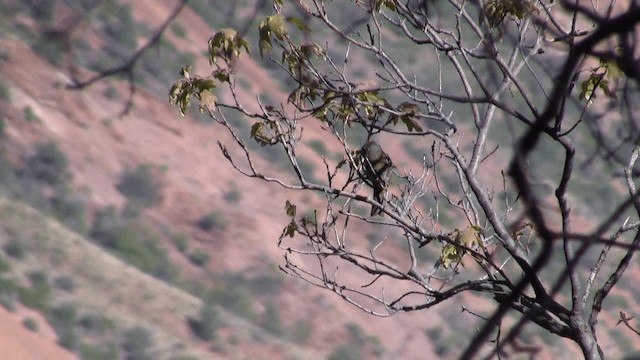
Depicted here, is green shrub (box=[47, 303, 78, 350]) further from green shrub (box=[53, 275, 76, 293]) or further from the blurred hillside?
green shrub (box=[53, 275, 76, 293])

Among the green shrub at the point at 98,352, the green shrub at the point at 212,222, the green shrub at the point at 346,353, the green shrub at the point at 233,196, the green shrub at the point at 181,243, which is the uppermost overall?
the green shrub at the point at 233,196

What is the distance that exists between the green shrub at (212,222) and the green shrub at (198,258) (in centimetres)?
95

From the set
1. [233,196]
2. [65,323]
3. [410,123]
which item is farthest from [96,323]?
[410,123]

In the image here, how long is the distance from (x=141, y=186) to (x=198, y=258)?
241cm

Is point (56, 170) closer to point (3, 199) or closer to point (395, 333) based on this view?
point (3, 199)

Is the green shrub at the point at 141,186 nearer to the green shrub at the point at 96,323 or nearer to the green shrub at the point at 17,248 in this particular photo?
the green shrub at the point at 17,248

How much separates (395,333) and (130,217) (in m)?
6.99

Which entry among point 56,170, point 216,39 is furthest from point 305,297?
point 216,39

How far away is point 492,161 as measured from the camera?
37781 millimetres

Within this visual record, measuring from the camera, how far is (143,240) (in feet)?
82.6

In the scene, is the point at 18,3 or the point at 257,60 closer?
the point at 18,3

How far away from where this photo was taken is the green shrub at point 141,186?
26234mm

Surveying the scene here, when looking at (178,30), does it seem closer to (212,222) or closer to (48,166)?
(212,222)

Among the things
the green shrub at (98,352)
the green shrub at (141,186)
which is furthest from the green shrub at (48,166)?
the green shrub at (98,352)
